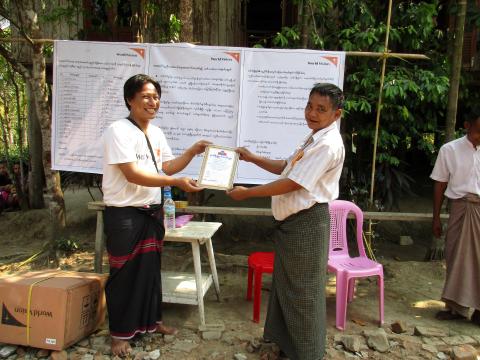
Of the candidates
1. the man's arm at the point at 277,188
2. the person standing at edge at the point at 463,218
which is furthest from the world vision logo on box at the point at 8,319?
the person standing at edge at the point at 463,218

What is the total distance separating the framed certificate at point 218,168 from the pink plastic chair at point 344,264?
1208mm

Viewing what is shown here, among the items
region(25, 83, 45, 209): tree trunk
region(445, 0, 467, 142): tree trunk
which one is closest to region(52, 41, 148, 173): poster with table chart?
region(445, 0, 467, 142): tree trunk

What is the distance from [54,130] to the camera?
3.90 m

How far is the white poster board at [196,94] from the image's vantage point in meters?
3.73

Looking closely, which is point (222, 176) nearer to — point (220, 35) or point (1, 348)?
point (1, 348)

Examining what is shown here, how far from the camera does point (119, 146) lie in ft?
8.27

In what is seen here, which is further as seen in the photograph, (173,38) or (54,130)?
(173,38)

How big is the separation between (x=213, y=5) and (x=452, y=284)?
5.36 metres

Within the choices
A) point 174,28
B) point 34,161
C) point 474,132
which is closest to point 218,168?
point 474,132

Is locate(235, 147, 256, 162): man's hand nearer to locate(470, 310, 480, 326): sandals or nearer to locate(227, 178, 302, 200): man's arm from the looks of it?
locate(227, 178, 302, 200): man's arm

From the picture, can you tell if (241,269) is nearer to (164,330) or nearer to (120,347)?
(164,330)

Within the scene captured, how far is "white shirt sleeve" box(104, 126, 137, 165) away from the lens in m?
2.51

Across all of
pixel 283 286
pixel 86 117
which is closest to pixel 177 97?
pixel 86 117

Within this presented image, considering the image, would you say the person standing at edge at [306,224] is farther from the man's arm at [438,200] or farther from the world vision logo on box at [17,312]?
the world vision logo on box at [17,312]
